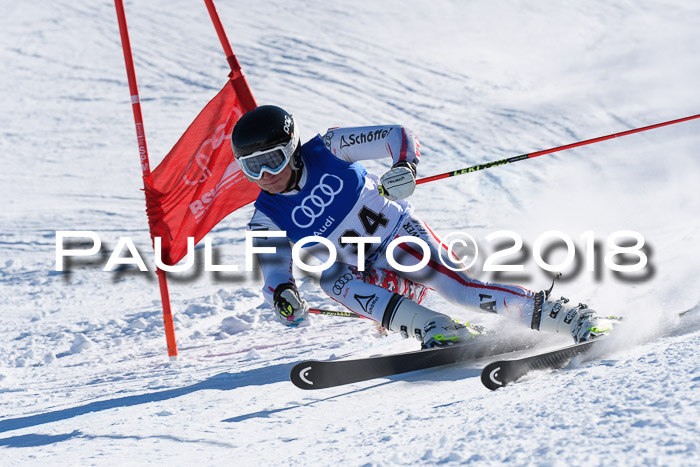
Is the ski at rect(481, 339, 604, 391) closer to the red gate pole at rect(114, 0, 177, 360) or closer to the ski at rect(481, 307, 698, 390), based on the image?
the ski at rect(481, 307, 698, 390)

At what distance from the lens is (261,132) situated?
358 centimetres

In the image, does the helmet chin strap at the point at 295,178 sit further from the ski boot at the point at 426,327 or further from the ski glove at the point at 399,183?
the ski boot at the point at 426,327

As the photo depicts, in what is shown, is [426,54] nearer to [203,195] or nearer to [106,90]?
[106,90]

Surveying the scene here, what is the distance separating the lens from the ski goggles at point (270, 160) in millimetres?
3594

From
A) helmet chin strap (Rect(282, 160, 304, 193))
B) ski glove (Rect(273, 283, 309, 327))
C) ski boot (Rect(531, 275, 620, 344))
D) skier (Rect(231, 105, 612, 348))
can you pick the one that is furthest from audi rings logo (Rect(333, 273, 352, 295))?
ski boot (Rect(531, 275, 620, 344))

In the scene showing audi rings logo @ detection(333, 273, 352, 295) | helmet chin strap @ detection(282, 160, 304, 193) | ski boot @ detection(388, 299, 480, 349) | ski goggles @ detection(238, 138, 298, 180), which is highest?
ski goggles @ detection(238, 138, 298, 180)

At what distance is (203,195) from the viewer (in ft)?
16.7

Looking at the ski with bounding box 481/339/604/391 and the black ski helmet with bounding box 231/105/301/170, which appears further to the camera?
the black ski helmet with bounding box 231/105/301/170

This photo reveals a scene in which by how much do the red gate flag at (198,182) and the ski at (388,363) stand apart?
2161mm

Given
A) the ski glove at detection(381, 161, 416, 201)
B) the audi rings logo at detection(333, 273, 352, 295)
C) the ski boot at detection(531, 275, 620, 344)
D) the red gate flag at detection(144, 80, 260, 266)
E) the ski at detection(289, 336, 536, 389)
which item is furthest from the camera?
the red gate flag at detection(144, 80, 260, 266)

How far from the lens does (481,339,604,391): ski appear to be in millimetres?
2734

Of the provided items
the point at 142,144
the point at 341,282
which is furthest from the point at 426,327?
the point at 142,144

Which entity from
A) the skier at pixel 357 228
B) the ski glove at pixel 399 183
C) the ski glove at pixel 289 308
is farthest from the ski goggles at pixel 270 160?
the ski glove at pixel 289 308

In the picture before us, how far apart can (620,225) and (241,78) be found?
4.67 meters
